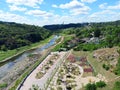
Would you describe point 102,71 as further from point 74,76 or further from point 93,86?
point 93,86

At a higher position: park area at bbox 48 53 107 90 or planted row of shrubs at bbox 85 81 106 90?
planted row of shrubs at bbox 85 81 106 90

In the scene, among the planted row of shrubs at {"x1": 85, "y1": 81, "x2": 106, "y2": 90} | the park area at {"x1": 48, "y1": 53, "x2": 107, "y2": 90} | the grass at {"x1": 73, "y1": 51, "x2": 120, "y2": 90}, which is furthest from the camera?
the park area at {"x1": 48, "y1": 53, "x2": 107, "y2": 90}

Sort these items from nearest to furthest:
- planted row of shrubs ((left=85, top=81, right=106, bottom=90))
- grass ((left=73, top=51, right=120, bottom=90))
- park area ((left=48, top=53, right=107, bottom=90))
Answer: planted row of shrubs ((left=85, top=81, right=106, bottom=90)) < grass ((left=73, top=51, right=120, bottom=90)) < park area ((left=48, top=53, right=107, bottom=90))

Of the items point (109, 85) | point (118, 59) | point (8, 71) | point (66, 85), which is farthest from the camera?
point (8, 71)

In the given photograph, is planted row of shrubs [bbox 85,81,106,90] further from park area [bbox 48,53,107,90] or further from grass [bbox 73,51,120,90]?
park area [bbox 48,53,107,90]

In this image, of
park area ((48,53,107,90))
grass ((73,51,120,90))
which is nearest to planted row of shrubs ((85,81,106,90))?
grass ((73,51,120,90))

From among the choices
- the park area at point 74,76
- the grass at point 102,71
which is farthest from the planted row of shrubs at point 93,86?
the park area at point 74,76

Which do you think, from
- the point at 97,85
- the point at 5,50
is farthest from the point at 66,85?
the point at 5,50

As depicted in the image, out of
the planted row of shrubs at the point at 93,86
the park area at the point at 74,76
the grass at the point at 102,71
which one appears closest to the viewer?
the planted row of shrubs at the point at 93,86

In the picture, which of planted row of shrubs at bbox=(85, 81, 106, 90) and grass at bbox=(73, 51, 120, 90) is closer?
planted row of shrubs at bbox=(85, 81, 106, 90)

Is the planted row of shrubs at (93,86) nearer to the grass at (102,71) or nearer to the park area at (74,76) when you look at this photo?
the grass at (102,71)

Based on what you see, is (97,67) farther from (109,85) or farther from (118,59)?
(109,85)
